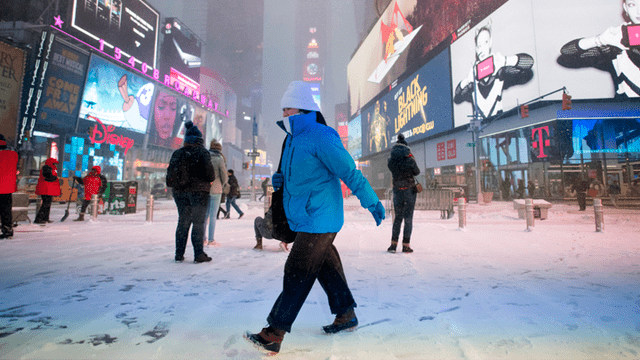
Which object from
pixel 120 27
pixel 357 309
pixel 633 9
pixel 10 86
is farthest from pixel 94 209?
pixel 120 27

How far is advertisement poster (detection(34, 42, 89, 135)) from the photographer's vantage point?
27.3 meters

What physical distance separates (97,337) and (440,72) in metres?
33.5

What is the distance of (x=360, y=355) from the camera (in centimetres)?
179

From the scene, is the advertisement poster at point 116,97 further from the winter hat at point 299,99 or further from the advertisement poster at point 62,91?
the winter hat at point 299,99

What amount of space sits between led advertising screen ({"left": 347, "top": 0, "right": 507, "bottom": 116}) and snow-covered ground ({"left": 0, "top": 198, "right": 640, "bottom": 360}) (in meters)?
27.7

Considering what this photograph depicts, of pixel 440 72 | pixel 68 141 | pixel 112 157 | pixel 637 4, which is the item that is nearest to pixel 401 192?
pixel 637 4

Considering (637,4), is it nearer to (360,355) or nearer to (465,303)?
(465,303)

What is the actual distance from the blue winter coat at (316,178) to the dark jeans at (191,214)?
256 centimetres

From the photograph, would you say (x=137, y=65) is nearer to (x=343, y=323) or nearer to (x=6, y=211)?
(x=6, y=211)

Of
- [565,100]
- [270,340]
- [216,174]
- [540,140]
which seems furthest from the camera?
[540,140]

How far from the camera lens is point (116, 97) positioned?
37875 mm

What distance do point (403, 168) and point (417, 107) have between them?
3245 cm

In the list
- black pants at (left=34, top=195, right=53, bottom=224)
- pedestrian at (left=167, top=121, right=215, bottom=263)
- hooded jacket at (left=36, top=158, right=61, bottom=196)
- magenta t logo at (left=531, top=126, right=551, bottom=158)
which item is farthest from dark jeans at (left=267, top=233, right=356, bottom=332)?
magenta t logo at (left=531, top=126, right=551, bottom=158)

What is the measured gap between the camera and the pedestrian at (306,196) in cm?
184
